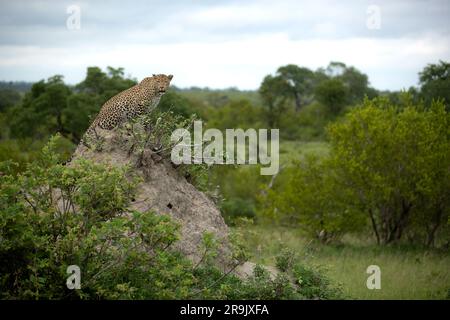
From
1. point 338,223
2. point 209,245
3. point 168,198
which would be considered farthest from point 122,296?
point 338,223

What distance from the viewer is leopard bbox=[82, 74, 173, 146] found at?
890 centimetres

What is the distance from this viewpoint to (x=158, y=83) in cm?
947

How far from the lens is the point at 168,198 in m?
8.61

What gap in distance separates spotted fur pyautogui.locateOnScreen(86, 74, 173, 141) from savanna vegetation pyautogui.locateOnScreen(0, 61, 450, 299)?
3.09 ft

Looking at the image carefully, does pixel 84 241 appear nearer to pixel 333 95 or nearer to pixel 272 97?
pixel 333 95

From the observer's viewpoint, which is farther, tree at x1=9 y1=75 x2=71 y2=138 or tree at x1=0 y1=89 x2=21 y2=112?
tree at x1=0 y1=89 x2=21 y2=112

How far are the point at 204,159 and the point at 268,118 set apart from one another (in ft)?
137

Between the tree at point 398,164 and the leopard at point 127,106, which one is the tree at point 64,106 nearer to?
the tree at point 398,164

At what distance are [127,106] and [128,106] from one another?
17 mm

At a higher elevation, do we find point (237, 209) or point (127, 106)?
point (127, 106)

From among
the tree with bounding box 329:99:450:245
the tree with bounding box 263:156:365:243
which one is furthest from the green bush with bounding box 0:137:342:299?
the tree with bounding box 263:156:365:243

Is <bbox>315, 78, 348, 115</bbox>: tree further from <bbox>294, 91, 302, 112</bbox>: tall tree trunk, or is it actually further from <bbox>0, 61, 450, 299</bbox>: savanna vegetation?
<bbox>0, 61, 450, 299</bbox>: savanna vegetation
